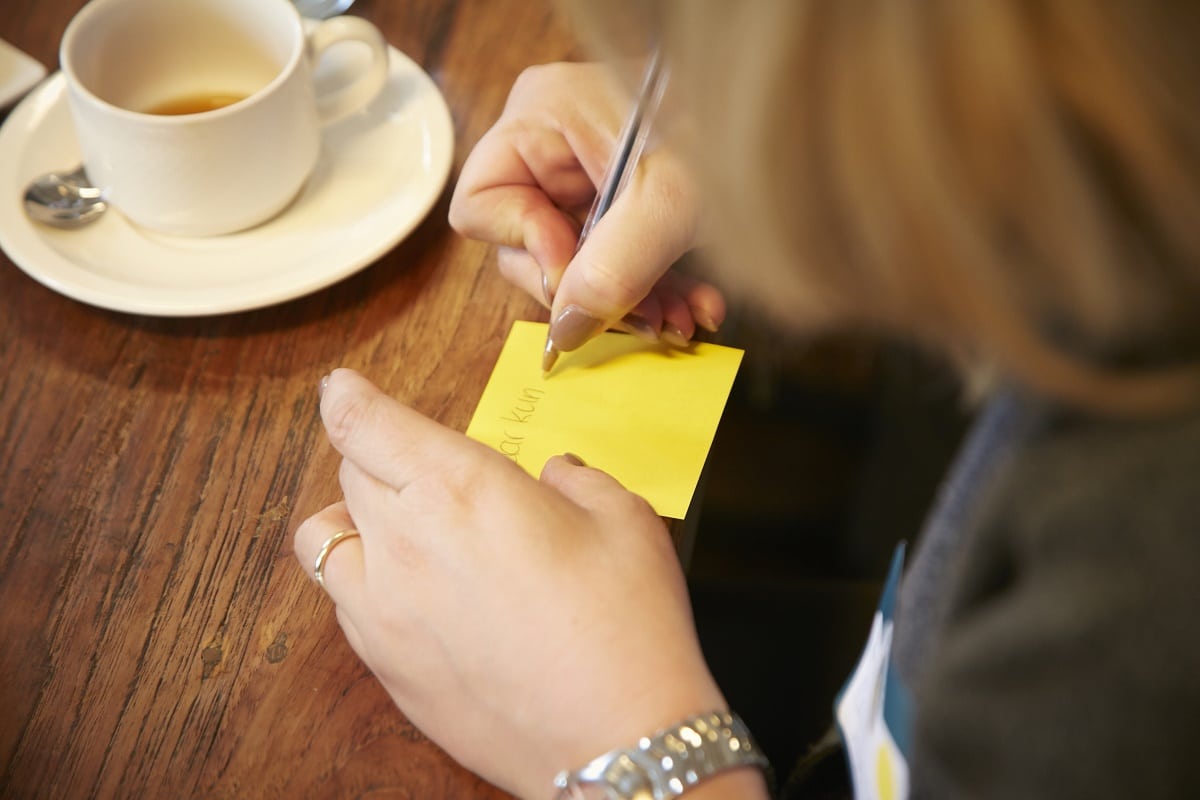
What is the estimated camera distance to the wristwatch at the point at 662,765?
473mm

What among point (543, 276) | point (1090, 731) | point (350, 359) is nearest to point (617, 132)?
point (543, 276)

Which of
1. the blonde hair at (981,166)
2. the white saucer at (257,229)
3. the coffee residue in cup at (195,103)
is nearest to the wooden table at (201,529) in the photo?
the white saucer at (257,229)

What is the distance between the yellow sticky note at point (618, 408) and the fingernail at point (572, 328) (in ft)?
0.09

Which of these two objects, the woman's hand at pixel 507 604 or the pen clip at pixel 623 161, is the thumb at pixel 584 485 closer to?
the woman's hand at pixel 507 604

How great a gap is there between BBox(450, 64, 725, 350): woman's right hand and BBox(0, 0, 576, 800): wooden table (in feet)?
0.16

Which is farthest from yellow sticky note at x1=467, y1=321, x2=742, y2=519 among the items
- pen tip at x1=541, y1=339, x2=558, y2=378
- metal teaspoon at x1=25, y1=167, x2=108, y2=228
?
metal teaspoon at x1=25, y1=167, x2=108, y2=228

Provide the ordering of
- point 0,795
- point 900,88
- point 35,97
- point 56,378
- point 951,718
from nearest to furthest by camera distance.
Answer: point 900,88 → point 951,718 → point 0,795 → point 56,378 → point 35,97

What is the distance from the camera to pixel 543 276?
0.70m

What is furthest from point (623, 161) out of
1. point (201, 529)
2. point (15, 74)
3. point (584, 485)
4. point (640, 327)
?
point (15, 74)

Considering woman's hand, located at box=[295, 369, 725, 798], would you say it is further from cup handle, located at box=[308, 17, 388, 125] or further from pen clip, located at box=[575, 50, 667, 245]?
cup handle, located at box=[308, 17, 388, 125]

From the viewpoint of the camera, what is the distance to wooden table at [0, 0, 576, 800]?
54cm

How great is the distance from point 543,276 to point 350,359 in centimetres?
14

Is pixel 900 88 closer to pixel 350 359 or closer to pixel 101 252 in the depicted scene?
pixel 350 359

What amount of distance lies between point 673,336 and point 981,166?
1.29 ft
